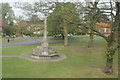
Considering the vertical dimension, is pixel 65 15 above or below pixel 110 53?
above

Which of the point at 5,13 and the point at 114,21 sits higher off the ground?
the point at 5,13

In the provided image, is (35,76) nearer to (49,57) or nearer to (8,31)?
(49,57)

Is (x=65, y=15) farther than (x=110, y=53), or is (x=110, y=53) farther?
(x=65, y=15)

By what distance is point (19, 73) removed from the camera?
12.2m

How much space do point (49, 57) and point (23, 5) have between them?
11235 mm

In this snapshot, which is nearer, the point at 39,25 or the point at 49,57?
the point at 49,57

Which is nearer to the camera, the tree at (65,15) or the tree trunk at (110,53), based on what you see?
the tree trunk at (110,53)

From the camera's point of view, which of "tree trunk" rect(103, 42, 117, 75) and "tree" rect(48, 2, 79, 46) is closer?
"tree trunk" rect(103, 42, 117, 75)

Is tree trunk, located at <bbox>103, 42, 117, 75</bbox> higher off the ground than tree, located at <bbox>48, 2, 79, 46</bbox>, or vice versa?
tree, located at <bbox>48, 2, 79, 46</bbox>

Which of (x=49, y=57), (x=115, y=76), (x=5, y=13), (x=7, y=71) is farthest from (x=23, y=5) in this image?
(x=5, y=13)

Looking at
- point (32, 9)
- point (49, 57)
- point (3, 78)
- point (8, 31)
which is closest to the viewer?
point (3, 78)

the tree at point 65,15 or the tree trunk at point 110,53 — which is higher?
the tree at point 65,15

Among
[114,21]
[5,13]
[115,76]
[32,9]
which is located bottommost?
[115,76]

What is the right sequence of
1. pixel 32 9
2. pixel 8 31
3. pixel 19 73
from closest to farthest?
pixel 19 73, pixel 32 9, pixel 8 31
